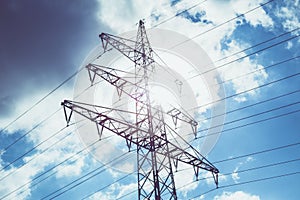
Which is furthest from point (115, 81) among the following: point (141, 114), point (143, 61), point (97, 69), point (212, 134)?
point (212, 134)

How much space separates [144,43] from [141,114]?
538 cm

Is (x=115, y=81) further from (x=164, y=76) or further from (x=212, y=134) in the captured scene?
(x=212, y=134)

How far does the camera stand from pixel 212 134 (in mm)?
17656

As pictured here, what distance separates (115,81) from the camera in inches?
602

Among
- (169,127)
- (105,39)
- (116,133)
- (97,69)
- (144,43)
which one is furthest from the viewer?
(144,43)

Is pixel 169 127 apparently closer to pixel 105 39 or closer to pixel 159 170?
pixel 159 170

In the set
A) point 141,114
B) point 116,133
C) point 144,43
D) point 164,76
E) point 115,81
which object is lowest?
Answer: point 116,133

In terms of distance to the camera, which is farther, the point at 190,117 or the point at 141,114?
the point at 190,117

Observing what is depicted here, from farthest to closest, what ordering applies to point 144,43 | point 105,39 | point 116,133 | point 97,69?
1. point 144,43
2. point 105,39
3. point 97,69
4. point 116,133

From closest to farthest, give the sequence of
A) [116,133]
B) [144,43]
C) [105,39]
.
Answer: [116,133]
[105,39]
[144,43]

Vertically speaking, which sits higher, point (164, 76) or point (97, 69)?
point (164, 76)

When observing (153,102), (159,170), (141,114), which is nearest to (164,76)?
(153,102)

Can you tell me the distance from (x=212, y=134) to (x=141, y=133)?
5129 millimetres

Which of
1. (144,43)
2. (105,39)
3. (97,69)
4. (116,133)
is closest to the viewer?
(116,133)
